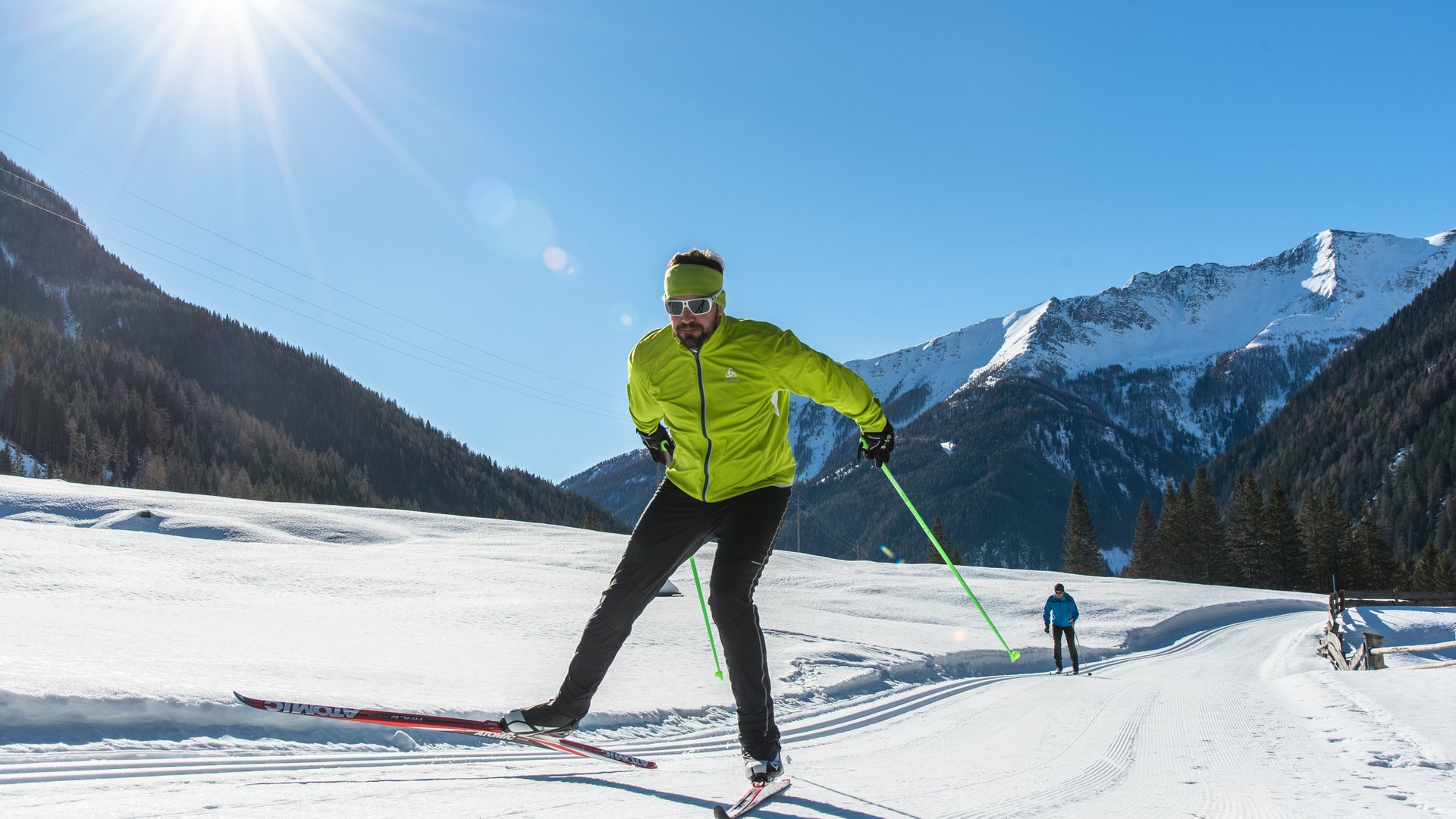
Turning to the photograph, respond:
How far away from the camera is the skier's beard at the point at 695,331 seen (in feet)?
11.9

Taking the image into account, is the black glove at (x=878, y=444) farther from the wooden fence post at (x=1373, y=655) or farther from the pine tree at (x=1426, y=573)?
the pine tree at (x=1426, y=573)

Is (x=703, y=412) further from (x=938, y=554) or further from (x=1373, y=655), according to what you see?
(x=938, y=554)

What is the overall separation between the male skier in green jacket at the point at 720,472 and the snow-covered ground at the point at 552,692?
0.43 m

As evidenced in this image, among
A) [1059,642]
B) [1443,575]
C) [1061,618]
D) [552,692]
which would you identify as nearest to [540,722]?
[552,692]

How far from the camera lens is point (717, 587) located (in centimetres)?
366

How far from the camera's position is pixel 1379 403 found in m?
125

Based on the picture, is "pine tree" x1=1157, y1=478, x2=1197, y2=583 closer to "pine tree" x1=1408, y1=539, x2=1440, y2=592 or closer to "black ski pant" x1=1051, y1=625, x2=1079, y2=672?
"pine tree" x1=1408, y1=539, x2=1440, y2=592

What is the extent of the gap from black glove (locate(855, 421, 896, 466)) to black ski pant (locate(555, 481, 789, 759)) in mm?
484

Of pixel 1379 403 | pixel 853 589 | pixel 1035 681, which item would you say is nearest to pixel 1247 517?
pixel 853 589

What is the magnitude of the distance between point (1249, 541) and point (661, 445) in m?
67.2

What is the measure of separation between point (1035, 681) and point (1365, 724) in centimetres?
480

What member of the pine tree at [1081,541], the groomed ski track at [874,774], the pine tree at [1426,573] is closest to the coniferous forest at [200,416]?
the pine tree at [1081,541]

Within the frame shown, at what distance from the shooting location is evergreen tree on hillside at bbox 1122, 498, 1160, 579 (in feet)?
203

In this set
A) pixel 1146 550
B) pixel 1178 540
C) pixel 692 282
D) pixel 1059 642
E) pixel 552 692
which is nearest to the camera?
pixel 692 282
